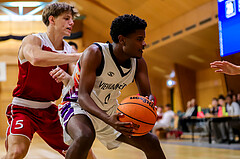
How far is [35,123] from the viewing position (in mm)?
2959

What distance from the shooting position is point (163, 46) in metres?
16.0

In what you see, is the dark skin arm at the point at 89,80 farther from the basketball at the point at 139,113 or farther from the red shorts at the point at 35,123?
the red shorts at the point at 35,123

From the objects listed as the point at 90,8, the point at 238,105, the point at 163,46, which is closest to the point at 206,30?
the point at 163,46

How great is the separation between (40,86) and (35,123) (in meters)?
0.34

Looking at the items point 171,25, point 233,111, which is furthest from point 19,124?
point 171,25

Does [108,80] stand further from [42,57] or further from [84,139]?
[42,57]

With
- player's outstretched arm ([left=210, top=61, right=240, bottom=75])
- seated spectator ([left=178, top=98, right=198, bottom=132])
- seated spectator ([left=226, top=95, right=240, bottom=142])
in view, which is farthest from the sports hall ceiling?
player's outstretched arm ([left=210, top=61, right=240, bottom=75])

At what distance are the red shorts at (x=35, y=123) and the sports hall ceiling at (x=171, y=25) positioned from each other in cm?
1042

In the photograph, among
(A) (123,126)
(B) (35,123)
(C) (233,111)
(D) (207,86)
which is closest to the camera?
(A) (123,126)

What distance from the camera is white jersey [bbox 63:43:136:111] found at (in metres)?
2.48

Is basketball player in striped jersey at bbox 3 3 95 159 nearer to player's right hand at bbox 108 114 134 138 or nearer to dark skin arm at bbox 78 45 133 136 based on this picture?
dark skin arm at bbox 78 45 133 136

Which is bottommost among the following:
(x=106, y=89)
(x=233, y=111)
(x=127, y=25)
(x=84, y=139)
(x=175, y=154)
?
(x=175, y=154)

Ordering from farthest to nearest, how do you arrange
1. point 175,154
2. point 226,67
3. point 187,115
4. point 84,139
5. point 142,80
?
point 187,115 → point 175,154 → point 226,67 → point 142,80 → point 84,139

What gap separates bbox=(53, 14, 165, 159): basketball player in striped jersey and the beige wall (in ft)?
49.0
